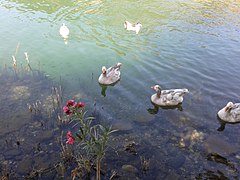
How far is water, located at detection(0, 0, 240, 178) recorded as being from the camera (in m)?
10.7

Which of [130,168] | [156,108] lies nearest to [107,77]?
[156,108]

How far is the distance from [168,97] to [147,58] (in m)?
4.81

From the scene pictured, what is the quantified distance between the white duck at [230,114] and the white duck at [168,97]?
1898mm

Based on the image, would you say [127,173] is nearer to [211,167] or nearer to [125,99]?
[211,167]

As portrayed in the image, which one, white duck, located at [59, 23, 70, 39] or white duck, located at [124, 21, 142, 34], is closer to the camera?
white duck, located at [59, 23, 70, 39]

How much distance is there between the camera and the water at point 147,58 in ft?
35.0

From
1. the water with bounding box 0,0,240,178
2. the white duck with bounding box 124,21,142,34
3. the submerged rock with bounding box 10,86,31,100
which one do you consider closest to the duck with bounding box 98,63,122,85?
the water with bounding box 0,0,240,178

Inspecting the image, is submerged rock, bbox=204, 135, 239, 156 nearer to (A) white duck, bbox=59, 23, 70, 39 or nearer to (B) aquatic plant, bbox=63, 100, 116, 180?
(B) aquatic plant, bbox=63, 100, 116, 180

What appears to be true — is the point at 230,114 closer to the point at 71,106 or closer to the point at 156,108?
the point at 156,108

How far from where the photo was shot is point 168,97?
40.0 feet

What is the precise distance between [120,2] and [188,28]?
27.6ft

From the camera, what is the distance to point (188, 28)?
20328mm

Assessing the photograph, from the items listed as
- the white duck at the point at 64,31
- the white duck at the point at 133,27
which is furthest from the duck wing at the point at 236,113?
the white duck at the point at 64,31

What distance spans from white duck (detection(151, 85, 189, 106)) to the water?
402mm
